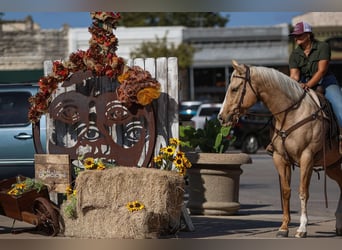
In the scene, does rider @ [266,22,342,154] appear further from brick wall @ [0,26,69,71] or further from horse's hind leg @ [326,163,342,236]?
brick wall @ [0,26,69,71]

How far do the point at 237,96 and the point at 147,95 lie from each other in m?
1.12

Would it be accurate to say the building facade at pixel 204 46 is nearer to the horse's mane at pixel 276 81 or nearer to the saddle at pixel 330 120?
the saddle at pixel 330 120

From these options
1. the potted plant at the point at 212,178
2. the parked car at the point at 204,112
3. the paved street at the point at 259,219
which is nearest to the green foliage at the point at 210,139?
the potted plant at the point at 212,178

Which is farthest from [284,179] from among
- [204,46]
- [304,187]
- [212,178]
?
[204,46]

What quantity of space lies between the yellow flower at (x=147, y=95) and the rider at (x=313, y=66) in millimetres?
1542

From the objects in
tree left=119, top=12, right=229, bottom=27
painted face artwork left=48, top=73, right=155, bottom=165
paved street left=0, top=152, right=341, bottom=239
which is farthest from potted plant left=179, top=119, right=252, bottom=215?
tree left=119, top=12, right=229, bottom=27

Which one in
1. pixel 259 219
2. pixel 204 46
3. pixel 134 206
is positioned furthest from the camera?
pixel 204 46

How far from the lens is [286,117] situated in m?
9.59

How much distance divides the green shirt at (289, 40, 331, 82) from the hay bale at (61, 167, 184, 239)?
7.14 ft

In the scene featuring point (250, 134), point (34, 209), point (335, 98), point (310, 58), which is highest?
point (310, 58)

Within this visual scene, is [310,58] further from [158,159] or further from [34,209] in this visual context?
[34,209]

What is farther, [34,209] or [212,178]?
[212,178]

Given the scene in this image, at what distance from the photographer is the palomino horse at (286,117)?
372 inches

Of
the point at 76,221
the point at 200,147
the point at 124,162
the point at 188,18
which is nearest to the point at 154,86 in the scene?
the point at 124,162
